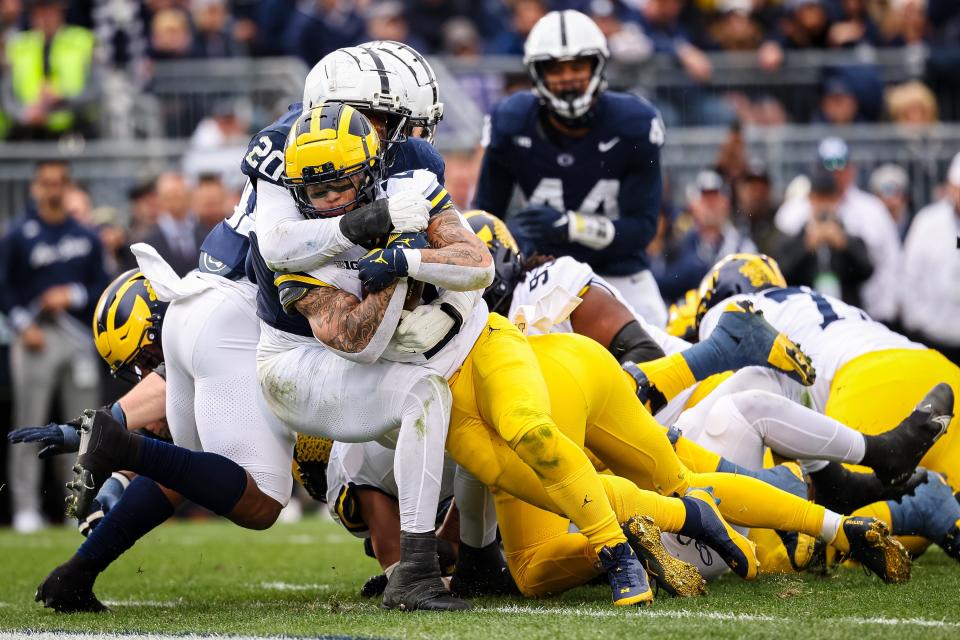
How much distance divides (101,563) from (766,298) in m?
2.74

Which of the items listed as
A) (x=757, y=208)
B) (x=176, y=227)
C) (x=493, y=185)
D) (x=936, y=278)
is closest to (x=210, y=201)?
(x=176, y=227)

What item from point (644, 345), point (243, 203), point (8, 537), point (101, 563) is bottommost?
point (8, 537)

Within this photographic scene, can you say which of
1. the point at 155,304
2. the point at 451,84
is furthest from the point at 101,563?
the point at 451,84

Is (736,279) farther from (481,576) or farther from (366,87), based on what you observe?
(366,87)

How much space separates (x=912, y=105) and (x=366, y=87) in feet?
21.2

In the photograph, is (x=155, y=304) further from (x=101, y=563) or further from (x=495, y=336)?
(x=495, y=336)

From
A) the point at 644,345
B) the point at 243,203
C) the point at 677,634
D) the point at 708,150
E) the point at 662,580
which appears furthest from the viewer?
the point at 708,150

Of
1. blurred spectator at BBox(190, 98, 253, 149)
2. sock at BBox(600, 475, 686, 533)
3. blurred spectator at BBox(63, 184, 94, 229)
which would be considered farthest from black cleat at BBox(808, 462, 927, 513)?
blurred spectator at BBox(190, 98, 253, 149)

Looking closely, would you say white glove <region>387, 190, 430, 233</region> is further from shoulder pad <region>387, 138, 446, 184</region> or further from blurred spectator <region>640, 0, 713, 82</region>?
blurred spectator <region>640, 0, 713, 82</region>

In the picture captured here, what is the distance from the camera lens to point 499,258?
5.50 m

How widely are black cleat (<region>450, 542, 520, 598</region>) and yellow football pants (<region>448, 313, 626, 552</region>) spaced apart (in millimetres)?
618

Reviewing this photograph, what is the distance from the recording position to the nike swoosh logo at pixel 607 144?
6574mm

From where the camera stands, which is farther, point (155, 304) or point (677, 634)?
point (155, 304)

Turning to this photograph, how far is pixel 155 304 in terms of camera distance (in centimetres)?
523
